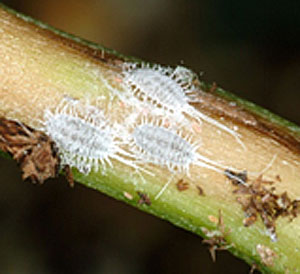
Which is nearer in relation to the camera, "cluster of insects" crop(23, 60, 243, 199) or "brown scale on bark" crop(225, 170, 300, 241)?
"brown scale on bark" crop(225, 170, 300, 241)

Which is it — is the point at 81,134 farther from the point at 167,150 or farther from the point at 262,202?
the point at 262,202

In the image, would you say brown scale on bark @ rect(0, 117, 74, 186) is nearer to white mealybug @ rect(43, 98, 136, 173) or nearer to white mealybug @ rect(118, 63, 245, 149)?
white mealybug @ rect(43, 98, 136, 173)

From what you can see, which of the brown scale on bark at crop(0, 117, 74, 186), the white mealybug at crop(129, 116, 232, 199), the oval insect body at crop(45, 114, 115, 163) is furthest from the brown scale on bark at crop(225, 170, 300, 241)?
the brown scale on bark at crop(0, 117, 74, 186)

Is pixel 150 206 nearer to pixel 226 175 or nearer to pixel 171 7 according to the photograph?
pixel 226 175

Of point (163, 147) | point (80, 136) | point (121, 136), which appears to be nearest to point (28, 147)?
point (80, 136)

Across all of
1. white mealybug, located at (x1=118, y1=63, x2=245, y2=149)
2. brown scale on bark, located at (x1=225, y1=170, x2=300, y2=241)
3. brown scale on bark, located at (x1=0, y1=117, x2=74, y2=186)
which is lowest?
brown scale on bark, located at (x1=0, y1=117, x2=74, y2=186)

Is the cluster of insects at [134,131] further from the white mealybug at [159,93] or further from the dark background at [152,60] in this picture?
the dark background at [152,60]

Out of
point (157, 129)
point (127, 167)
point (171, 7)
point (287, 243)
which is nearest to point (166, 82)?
point (157, 129)
